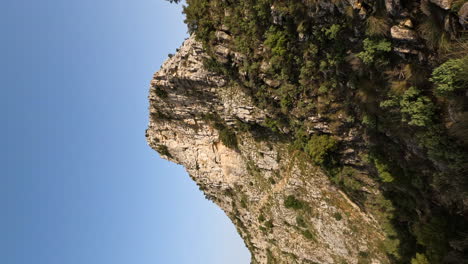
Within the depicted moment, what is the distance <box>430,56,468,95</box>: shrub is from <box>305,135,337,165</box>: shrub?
1531 centimetres

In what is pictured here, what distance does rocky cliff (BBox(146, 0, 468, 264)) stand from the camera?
17500 mm

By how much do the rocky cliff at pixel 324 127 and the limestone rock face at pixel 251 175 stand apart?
0.70 feet

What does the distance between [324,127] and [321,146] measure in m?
2.11

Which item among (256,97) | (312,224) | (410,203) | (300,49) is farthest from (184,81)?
(410,203)

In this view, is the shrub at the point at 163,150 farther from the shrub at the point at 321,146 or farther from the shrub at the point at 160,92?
the shrub at the point at 321,146

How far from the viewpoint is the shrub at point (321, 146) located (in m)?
30.1

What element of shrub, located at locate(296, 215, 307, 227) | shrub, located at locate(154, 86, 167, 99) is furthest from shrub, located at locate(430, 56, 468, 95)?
shrub, located at locate(154, 86, 167, 99)

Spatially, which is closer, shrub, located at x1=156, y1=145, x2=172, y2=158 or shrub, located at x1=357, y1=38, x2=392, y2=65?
shrub, located at x1=357, y1=38, x2=392, y2=65

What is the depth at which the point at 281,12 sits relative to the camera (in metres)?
25.6

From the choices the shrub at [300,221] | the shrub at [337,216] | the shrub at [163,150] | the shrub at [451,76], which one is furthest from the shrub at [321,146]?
the shrub at [163,150]

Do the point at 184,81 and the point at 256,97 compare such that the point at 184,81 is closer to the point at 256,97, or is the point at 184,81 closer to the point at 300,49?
the point at 256,97

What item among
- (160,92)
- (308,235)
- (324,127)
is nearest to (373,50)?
(324,127)

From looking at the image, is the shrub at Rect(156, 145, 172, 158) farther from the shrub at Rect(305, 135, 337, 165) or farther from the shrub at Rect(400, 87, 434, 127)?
the shrub at Rect(400, 87, 434, 127)

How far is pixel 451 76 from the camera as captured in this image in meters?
14.0
